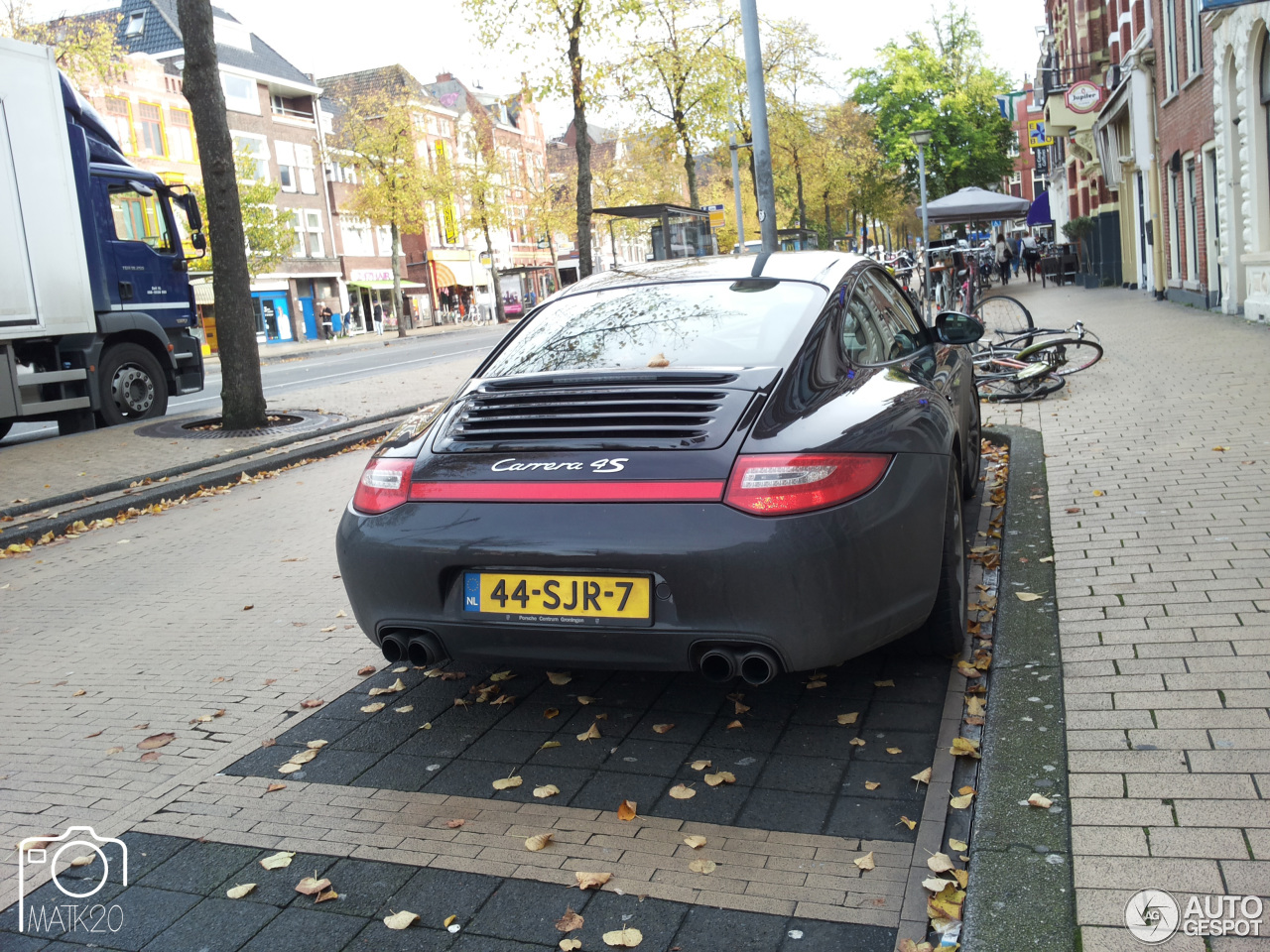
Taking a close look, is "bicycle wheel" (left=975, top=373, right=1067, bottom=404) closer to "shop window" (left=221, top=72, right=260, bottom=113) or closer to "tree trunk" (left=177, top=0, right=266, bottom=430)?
"tree trunk" (left=177, top=0, right=266, bottom=430)

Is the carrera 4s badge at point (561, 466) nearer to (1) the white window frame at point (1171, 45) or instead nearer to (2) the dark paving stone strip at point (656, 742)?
(2) the dark paving stone strip at point (656, 742)

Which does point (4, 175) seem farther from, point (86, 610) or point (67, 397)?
point (86, 610)

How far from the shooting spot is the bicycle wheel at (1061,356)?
10.9m

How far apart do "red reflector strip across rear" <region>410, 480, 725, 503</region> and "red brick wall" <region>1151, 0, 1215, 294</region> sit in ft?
59.4

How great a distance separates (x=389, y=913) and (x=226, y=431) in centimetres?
1072

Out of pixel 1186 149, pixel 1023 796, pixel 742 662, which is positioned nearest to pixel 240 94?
pixel 1186 149

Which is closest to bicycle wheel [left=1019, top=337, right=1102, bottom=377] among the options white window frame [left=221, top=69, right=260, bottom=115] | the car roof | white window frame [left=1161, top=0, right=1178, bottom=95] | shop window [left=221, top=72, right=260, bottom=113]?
the car roof

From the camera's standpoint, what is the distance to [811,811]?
10.3 feet

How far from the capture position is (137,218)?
48.8 feet

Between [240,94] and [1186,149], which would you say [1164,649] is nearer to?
[1186,149]

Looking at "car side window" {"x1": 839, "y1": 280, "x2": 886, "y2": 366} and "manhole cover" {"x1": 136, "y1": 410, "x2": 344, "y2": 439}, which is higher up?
"car side window" {"x1": 839, "y1": 280, "x2": 886, "y2": 366}

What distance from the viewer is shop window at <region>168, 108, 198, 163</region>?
47.8 m

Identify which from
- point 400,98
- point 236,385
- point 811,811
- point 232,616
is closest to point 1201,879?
point 811,811

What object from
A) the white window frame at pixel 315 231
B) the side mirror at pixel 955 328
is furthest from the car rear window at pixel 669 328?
the white window frame at pixel 315 231
